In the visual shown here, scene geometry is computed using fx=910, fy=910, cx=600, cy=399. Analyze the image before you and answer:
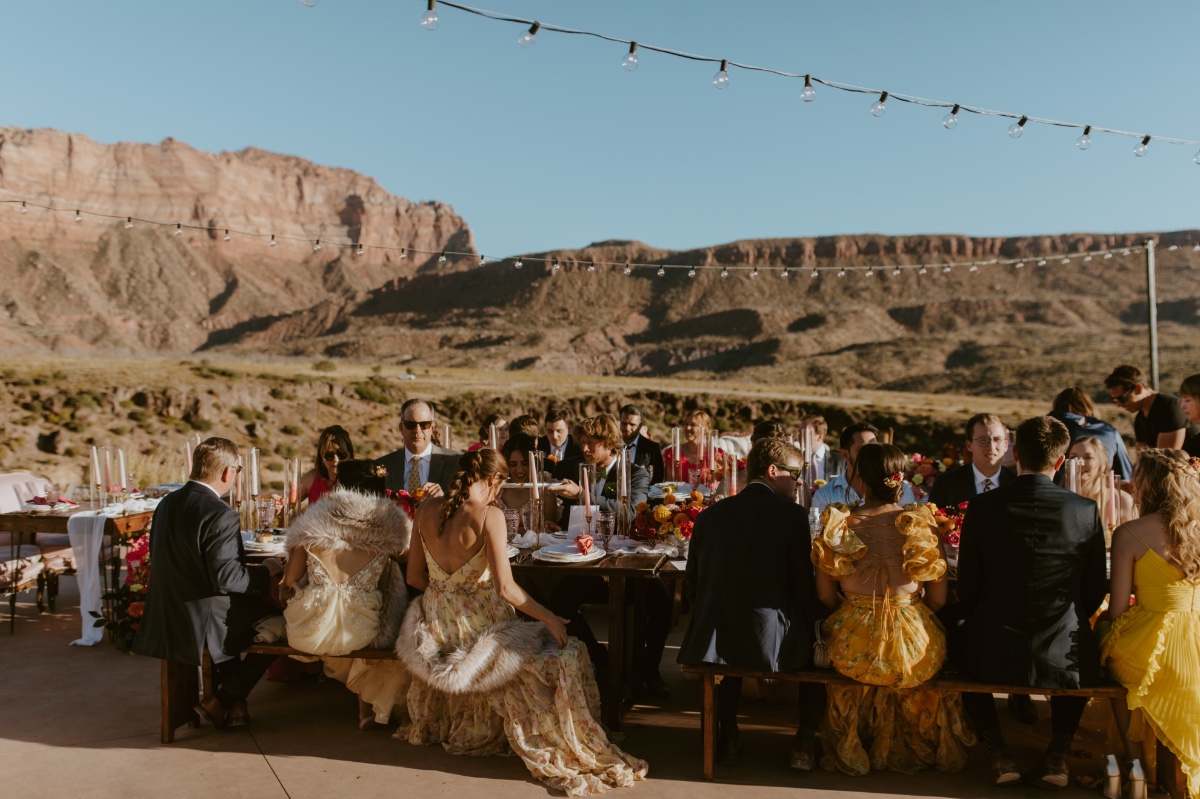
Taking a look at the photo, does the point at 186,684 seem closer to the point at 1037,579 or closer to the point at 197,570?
the point at 197,570

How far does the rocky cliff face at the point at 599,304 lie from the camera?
59.8 metres

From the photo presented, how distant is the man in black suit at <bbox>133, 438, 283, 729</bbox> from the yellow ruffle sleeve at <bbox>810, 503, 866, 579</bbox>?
2813mm

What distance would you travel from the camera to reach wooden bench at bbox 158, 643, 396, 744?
4477mm

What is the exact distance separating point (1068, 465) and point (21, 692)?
602cm

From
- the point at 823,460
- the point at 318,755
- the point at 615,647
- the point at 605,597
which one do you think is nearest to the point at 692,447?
the point at 823,460

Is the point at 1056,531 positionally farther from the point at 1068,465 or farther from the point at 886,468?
the point at 1068,465

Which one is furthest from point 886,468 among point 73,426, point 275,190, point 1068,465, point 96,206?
point 275,190

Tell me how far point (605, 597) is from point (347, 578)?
1737mm

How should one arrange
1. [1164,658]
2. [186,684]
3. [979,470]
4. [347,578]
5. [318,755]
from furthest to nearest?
[979,470]
[186,684]
[347,578]
[318,755]
[1164,658]

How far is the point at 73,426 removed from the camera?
23500mm

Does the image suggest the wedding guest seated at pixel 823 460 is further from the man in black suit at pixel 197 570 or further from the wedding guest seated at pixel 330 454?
the man in black suit at pixel 197 570

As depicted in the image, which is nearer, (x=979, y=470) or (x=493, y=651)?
(x=493, y=651)

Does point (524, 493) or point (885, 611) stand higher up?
point (524, 493)

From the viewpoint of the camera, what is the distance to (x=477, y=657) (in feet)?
13.5
